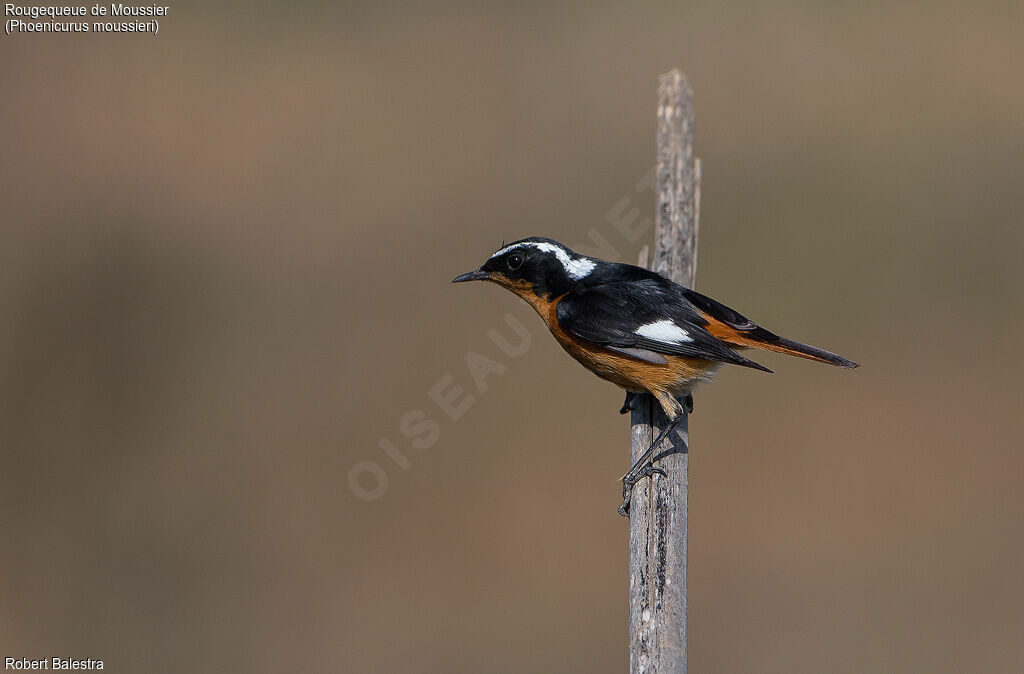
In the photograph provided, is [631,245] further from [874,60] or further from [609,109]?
[874,60]

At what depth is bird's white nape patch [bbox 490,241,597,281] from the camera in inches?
217

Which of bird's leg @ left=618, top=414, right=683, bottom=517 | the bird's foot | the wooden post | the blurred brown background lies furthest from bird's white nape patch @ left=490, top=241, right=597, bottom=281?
the blurred brown background

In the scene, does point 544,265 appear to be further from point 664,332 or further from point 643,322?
point 664,332

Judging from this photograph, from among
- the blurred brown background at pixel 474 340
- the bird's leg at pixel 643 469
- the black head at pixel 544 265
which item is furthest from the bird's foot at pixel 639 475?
the blurred brown background at pixel 474 340

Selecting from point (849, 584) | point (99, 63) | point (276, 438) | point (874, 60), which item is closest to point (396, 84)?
point (99, 63)

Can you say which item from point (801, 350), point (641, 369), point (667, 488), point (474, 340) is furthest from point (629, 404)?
point (474, 340)

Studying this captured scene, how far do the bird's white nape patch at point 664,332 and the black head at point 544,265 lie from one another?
636 mm

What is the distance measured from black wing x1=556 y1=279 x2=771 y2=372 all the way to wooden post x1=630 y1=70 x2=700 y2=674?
0.35 metres

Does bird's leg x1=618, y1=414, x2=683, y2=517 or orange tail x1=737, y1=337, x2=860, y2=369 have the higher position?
orange tail x1=737, y1=337, x2=860, y2=369

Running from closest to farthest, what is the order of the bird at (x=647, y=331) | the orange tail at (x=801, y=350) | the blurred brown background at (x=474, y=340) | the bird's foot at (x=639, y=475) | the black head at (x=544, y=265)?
1. the bird's foot at (x=639, y=475)
2. the orange tail at (x=801, y=350)
3. the bird at (x=647, y=331)
4. the black head at (x=544, y=265)
5. the blurred brown background at (x=474, y=340)

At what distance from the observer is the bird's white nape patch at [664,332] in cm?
495

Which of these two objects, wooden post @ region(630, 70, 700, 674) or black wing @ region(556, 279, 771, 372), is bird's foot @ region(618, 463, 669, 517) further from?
black wing @ region(556, 279, 771, 372)

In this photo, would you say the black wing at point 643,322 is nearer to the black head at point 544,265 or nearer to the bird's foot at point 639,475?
the black head at point 544,265

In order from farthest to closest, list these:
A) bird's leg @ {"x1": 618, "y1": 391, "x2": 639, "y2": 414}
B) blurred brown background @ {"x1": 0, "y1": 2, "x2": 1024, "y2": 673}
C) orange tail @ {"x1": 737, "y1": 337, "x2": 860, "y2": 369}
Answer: blurred brown background @ {"x1": 0, "y1": 2, "x2": 1024, "y2": 673}, bird's leg @ {"x1": 618, "y1": 391, "x2": 639, "y2": 414}, orange tail @ {"x1": 737, "y1": 337, "x2": 860, "y2": 369}
